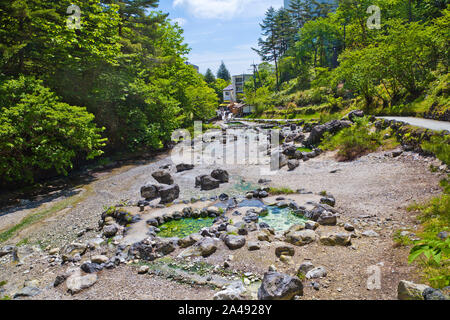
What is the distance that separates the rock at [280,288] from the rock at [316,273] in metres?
0.59

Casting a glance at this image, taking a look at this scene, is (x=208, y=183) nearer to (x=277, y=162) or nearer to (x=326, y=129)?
(x=277, y=162)

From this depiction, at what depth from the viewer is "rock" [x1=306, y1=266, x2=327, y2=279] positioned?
4.93 metres

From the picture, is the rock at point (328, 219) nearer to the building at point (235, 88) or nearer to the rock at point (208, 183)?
the rock at point (208, 183)

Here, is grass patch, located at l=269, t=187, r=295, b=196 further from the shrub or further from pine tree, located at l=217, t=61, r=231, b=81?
pine tree, located at l=217, t=61, r=231, b=81

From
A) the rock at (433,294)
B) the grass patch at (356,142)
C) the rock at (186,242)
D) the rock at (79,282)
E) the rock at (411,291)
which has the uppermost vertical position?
the grass patch at (356,142)

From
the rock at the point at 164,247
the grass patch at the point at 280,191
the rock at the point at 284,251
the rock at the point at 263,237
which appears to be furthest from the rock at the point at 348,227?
the rock at the point at 164,247

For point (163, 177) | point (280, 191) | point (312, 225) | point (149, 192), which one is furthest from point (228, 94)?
point (312, 225)

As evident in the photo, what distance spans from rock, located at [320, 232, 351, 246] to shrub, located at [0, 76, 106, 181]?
12376 mm

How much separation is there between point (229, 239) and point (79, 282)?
11.8 ft

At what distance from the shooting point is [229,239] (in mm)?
6727

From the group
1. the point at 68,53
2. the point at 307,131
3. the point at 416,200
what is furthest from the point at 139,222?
the point at 307,131

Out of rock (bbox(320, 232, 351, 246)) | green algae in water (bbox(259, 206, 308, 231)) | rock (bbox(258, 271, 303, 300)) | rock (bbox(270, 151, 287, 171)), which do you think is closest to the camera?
rock (bbox(258, 271, 303, 300))

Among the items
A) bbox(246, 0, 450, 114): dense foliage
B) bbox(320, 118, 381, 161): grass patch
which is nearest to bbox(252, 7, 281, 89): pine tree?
bbox(246, 0, 450, 114): dense foliage

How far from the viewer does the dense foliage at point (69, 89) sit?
38.5 feet
